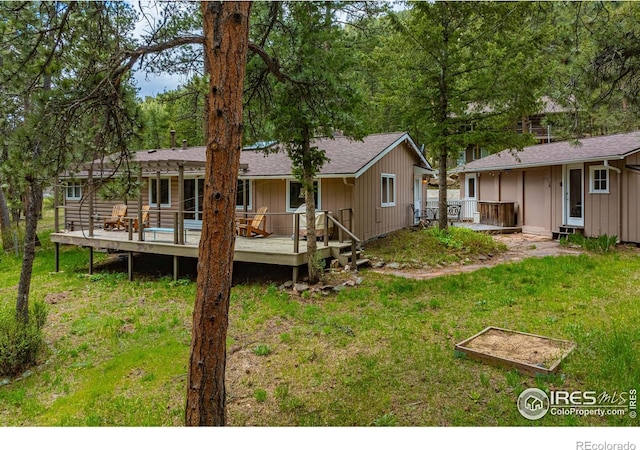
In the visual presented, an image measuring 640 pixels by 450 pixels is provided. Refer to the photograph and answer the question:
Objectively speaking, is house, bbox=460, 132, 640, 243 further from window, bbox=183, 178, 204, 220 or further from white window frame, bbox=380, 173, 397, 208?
window, bbox=183, 178, 204, 220

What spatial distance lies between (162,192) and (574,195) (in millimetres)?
13575

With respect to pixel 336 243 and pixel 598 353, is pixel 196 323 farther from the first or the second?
pixel 336 243

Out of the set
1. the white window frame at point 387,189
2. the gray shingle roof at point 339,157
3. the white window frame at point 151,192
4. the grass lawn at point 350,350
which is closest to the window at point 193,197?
the white window frame at point 151,192

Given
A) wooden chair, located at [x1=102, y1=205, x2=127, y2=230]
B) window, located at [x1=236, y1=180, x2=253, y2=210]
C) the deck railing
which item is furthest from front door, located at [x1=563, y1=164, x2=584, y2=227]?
wooden chair, located at [x1=102, y1=205, x2=127, y2=230]

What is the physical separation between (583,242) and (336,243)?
6.77 meters

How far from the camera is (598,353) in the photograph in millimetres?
4566

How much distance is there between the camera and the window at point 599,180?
11914mm

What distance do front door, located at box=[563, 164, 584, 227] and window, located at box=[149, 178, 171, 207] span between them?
13.1 m

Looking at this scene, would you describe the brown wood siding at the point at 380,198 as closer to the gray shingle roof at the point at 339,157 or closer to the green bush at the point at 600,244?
the gray shingle roof at the point at 339,157

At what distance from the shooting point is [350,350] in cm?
548

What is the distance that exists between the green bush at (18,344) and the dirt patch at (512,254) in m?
6.57

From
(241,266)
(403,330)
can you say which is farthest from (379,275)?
(241,266)

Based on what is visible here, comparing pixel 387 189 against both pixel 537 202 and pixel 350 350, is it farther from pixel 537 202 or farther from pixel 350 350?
pixel 350 350

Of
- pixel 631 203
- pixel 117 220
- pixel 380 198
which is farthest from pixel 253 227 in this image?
pixel 631 203
